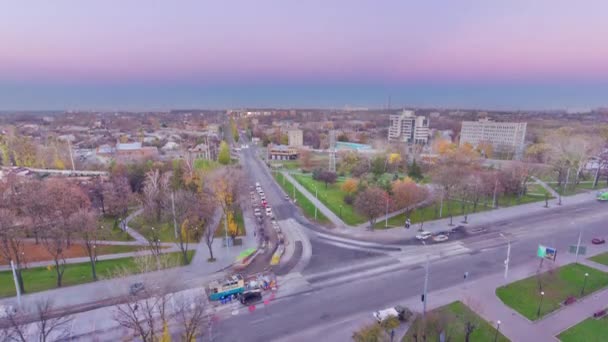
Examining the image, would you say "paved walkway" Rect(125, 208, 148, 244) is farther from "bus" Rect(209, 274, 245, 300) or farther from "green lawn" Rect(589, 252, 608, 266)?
"green lawn" Rect(589, 252, 608, 266)

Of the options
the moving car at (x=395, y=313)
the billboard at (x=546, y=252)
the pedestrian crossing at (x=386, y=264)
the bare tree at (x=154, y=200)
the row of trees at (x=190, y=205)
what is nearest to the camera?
the moving car at (x=395, y=313)

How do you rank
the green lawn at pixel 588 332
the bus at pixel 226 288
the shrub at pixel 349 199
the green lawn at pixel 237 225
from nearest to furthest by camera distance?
the green lawn at pixel 588 332
the bus at pixel 226 288
the green lawn at pixel 237 225
the shrub at pixel 349 199

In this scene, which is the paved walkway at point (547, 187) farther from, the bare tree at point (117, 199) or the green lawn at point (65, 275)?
the bare tree at point (117, 199)

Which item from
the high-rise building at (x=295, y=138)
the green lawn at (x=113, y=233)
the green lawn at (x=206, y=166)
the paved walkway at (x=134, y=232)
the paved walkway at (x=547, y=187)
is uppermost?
the high-rise building at (x=295, y=138)

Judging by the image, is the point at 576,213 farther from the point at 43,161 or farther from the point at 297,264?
the point at 43,161

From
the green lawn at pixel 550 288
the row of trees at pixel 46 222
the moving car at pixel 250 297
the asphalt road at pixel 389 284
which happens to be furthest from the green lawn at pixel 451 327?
the row of trees at pixel 46 222

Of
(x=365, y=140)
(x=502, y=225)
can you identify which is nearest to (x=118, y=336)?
(x=502, y=225)
